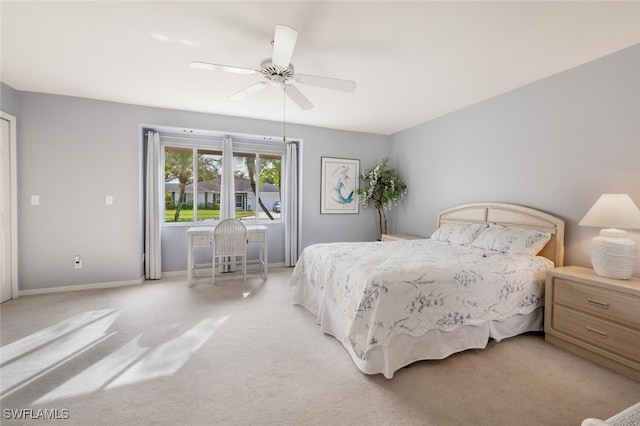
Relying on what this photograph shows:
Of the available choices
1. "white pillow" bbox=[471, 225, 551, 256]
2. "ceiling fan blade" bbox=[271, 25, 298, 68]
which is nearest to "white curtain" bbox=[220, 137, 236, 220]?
"ceiling fan blade" bbox=[271, 25, 298, 68]

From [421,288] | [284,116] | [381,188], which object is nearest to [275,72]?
[284,116]

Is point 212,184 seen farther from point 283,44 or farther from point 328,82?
point 283,44

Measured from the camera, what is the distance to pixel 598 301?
7.05 ft

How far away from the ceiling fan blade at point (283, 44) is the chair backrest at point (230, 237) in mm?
2510

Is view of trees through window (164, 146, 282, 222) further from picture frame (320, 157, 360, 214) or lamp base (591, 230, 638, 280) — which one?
lamp base (591, 230, 638, 280)

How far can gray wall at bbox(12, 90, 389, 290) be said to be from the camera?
3516 millimetres

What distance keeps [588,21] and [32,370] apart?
4692 millimetres

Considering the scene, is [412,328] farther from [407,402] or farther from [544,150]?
[544,150]

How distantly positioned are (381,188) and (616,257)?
3.19 metres

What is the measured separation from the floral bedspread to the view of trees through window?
8.51 ft

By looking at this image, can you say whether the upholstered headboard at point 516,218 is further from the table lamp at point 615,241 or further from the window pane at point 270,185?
→ the window pane at point 270,185

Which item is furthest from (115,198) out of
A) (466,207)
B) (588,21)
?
(588,21)

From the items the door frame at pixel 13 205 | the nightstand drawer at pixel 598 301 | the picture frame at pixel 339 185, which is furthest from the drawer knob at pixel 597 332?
the door frame at pixel 13 205

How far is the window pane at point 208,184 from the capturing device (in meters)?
4.79
